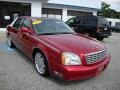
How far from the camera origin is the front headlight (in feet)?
13.0

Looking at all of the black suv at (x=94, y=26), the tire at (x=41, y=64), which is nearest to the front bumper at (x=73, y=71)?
the tire at (x=41, y=64)

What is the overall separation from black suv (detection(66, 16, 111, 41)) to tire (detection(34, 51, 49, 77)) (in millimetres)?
7179

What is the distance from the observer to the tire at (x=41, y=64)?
4.56m

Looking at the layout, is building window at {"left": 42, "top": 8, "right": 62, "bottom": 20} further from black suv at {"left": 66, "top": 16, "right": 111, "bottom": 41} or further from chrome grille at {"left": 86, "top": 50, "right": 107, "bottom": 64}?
chrome grille at {"left": 86, "top": 50, "right": 107, "bottom": 64}

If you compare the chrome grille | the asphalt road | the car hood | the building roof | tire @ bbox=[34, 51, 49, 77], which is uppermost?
the building roof

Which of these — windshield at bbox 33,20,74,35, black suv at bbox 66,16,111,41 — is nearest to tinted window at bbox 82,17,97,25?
black suv at bbox 66,16,111,41

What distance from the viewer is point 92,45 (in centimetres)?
462

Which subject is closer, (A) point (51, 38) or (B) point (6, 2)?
(A) point (51, 38)

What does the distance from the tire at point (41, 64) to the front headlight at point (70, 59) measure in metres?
0.70

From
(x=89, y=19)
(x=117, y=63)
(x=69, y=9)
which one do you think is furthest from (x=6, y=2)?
(x=117, y=63)

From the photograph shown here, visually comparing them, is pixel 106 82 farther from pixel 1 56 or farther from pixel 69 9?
pixel 69 9

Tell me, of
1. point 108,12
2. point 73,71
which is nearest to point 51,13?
point 73,71

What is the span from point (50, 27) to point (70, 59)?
203 centimetres

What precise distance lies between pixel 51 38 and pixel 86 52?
1.18m
